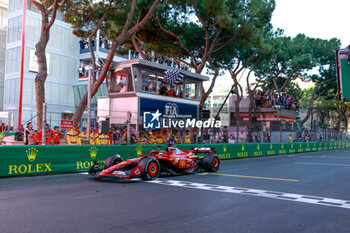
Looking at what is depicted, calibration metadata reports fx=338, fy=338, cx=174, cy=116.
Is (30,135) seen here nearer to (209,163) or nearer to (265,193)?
(209,163)

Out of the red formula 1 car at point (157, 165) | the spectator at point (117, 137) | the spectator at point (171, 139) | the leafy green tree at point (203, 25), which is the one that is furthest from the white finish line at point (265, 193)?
the leafy green tree at point (203, 25)

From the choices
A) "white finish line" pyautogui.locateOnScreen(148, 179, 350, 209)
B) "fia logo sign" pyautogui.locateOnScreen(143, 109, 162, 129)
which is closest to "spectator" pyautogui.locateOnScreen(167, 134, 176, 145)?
"fia logo sign" pyautogui.locateOnScreen(143, 109, 162, 129)

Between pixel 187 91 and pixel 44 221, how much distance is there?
17.8m

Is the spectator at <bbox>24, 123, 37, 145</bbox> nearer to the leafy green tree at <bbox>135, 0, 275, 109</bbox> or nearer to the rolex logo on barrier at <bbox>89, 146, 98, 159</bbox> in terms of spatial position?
the rolex logo on barrier at <bbox>89, 146, 98, 159</bbox>

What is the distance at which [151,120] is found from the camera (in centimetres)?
1784

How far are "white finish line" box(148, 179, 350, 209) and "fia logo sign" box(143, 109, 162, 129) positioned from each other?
7.98 m

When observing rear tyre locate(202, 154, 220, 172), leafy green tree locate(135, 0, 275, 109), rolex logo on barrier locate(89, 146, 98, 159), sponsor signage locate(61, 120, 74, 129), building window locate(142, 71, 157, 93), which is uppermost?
leafy green tree locate(135, 0, 275, 109)

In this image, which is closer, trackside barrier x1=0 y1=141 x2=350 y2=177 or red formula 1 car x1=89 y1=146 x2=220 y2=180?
red formula 1 car x1=89 y1=146 x2=220 y2=180

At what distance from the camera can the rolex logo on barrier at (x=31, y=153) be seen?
1035 cm

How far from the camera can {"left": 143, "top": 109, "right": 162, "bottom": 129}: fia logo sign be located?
17.6m

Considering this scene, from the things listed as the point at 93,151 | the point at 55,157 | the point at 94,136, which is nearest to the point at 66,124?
the point at 93,151

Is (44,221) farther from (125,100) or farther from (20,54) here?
(20,54)

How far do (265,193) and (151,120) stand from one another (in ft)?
34.9

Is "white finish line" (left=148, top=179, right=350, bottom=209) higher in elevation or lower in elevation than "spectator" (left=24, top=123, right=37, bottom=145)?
lower
